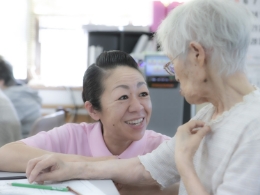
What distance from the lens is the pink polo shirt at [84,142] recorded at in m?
1.55

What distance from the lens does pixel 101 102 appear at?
1.62 metres

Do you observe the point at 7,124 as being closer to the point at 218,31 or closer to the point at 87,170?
the point at 87,170

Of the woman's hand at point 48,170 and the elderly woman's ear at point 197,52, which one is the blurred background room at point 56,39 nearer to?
the woman's hand at point 48,170

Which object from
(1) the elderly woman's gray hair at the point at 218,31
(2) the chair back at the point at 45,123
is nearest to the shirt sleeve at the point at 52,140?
(1) the elderly woman's gray hair at the point at 218,31

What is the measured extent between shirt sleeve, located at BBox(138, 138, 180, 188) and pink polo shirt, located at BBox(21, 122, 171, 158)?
1.09 feet

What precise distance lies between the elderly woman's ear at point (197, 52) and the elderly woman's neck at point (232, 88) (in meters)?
0.06

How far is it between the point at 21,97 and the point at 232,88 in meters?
2.55

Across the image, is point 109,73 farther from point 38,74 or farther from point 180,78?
point 38,74

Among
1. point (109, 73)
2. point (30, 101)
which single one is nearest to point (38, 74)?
point (30, 101)

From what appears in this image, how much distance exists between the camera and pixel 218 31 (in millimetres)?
948

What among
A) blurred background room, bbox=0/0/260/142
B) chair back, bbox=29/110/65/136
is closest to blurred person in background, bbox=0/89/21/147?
chair back, bbox=29/110/65/136

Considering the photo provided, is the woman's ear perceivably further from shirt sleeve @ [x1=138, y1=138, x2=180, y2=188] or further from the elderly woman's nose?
shirt sleeve @ [x1=138, y1=138, x2=180, y2=188]

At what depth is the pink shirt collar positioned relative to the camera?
61.2 inches

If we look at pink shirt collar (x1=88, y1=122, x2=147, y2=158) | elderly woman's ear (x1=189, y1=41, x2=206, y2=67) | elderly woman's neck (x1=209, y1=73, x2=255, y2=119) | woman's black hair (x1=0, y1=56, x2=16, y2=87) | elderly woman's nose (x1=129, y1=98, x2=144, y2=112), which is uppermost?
elderly woman's ear (x1=189, y1=41, x2=206, y2=67)
